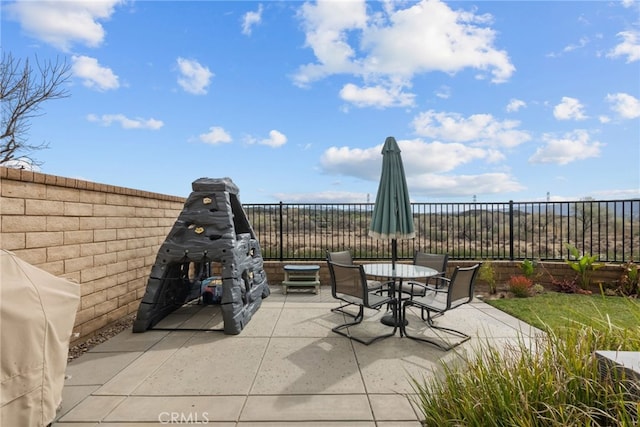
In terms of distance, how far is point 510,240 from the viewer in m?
7.46

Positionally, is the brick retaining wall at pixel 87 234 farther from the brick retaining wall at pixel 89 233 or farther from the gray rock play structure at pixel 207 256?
the gray rock play structure at pixel 207 256

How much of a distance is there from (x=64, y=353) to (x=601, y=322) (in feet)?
14.0

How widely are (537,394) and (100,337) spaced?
4.94 metres

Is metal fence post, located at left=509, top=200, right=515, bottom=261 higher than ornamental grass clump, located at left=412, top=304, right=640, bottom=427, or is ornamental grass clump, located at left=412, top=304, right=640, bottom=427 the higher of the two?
metal fence post, located at left=509, top=200, right=515, bottom=261

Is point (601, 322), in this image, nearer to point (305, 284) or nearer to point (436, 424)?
point (436, 424)

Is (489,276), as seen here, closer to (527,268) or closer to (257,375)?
(527,268)

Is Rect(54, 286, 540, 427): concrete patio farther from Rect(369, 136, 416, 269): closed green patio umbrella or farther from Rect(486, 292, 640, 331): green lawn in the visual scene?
Rect(369, 136, 416, 269): closed green patio umbrella

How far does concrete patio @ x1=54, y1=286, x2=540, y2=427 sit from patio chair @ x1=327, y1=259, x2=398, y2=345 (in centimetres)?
15

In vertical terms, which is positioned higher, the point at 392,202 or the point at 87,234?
the point at 392,202

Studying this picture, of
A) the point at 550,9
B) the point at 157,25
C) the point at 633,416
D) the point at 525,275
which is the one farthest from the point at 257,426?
the point at 550,9

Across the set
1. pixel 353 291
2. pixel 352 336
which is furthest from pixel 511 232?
pixel 352 336

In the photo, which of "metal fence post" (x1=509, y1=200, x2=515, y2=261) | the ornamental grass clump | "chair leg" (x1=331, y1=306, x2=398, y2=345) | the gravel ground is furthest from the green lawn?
the gravel ground

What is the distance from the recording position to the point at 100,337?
4.04 meters

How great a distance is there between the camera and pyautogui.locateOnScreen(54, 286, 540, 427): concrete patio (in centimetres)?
237
